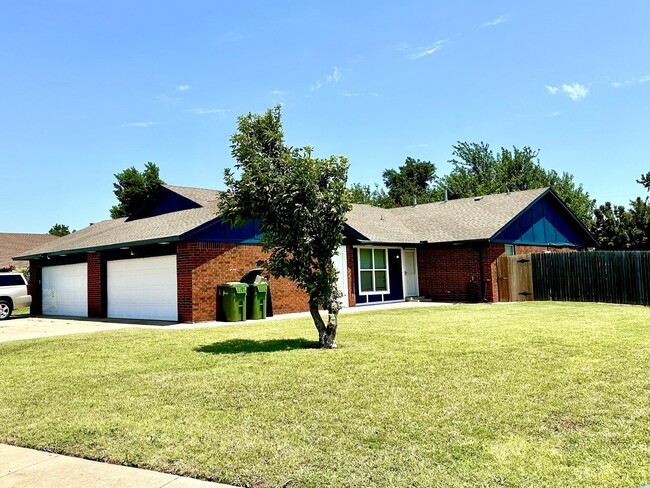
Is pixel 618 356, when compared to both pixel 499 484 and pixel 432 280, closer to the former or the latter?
pixel 499 484

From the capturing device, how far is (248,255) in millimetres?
16625

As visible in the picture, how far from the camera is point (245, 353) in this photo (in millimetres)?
8633

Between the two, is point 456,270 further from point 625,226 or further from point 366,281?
point 625,226

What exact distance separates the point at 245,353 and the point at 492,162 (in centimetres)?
5002

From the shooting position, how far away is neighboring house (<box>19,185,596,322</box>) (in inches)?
611

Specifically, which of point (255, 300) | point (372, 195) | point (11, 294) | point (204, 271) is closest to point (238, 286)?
point (255, 300)

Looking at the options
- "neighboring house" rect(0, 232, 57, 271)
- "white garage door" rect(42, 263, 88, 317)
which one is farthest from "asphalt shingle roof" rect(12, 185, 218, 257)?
"neighboring house" rect(0, 232, 57, 271)

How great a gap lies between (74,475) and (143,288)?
13.8 meters

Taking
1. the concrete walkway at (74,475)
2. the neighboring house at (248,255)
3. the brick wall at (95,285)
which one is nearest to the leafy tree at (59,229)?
the neighboring house at (248,255)

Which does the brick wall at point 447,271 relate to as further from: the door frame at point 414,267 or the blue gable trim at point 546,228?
the blue gable trim at point 546,228

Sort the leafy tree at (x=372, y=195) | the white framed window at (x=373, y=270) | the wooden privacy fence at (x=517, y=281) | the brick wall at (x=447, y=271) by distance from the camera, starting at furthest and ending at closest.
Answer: the leafy tree at (x=372, y=195) < the brick wall at (x=447, y=271) < the white framed window at (x=373, y=270) < the wooden privacy fence at (x=517, y=281)

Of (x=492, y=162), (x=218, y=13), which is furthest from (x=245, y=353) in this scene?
(x=492, y=162)

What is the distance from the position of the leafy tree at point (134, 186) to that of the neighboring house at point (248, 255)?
16.7m

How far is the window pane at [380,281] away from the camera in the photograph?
2145 centimetres
